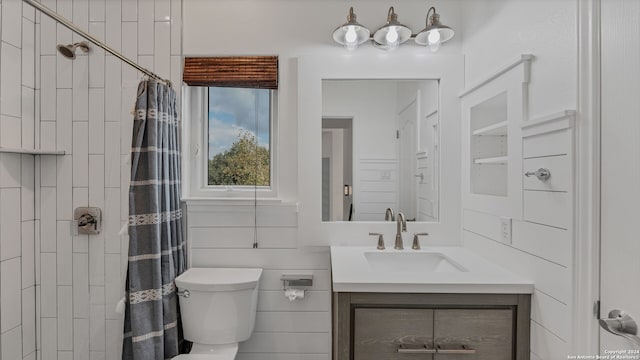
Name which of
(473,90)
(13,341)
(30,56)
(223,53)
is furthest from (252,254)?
(473,90)

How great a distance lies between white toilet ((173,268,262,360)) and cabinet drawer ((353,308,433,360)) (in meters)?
0.68

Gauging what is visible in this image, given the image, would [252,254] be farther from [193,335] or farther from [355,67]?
[355,67]

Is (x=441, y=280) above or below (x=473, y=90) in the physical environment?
below

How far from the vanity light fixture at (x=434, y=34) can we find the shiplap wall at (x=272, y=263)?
1211 millimetres

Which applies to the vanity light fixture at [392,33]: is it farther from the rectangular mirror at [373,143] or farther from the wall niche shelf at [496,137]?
the wall niche shelf at [496,137]

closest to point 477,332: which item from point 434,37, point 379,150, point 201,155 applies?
point 379,150

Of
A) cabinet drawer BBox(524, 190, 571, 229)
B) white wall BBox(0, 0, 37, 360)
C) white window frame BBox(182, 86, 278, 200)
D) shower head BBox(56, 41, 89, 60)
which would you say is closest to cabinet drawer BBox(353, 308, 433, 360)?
cabinet drawer BBox(524, 190, 571, 229)

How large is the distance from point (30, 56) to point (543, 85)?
79.7 inches

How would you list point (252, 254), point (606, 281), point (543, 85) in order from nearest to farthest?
point (606, 281)
point (543, 85)
point (252, 254)

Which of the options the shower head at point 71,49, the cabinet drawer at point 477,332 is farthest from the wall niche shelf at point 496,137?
the shower head at point 71,49

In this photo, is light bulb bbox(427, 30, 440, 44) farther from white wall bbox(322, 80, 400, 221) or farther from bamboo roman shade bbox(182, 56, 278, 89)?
bamboo roman shade bbox(182, 56, 278, 89)

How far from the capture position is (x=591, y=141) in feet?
3.27

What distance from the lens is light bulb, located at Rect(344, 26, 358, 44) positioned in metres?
1.77

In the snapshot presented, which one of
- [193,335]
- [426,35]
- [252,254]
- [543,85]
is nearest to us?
[543,85]
